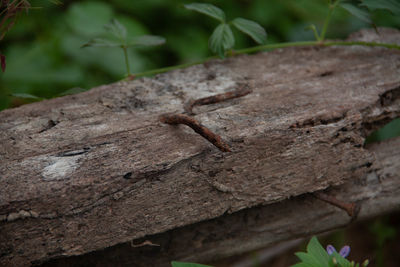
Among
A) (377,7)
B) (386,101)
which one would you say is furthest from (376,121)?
(377,7)

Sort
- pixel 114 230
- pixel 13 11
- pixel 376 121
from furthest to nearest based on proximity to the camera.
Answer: pixel 376 121, pixel 13 11, pixel 114 230

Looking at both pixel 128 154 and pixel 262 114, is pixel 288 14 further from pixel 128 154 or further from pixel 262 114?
pixel 128 154

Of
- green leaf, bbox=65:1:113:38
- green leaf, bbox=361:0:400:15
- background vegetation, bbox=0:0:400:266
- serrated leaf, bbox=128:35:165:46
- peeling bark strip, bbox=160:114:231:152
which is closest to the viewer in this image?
peeling bark strip, bbox=160:114:231:152

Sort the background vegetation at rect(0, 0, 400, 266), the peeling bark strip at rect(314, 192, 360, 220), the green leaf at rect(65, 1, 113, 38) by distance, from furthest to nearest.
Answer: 1. the green leaf at rect(65, 1, 113, 38)
2. the background vegetation at rect(0, 0, 400, 266)
3. the peeling bark strip at rect(314, 192, 360, 220)

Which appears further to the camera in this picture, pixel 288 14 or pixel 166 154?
pixel 288 14

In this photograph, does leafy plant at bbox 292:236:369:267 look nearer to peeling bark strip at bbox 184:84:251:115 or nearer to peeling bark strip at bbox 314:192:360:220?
peeling bark strip at bbox 314:192:360:220

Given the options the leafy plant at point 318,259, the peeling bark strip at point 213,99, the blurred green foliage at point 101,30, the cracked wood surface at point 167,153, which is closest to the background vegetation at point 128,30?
the blurred green foliage at point 101,30

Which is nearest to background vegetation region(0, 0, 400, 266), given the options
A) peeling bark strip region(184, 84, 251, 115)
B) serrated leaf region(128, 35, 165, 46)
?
serrated leaf region(128, 35, 165, 46)
